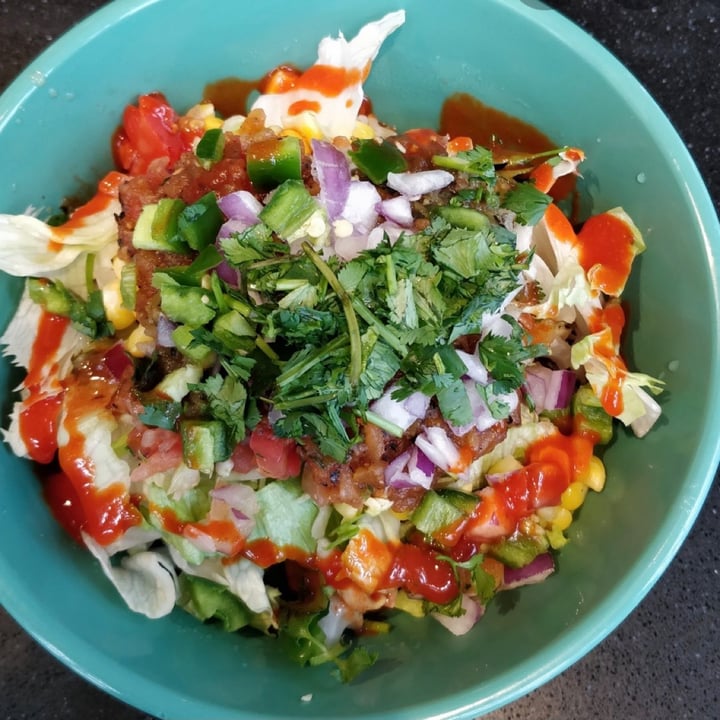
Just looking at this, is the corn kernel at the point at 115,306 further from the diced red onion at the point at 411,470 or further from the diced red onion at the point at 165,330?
the diced red onion at the point at 411,470

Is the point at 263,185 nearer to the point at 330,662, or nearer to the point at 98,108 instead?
the point at 98,108

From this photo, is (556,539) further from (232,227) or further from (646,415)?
(232,227)

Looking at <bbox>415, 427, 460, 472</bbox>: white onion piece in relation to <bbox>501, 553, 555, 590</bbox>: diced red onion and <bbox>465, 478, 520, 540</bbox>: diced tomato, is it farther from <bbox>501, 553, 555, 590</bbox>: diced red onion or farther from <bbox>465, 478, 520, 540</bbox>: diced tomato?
<bbox>501, 553, 555, 590</bbox>: diced red onion

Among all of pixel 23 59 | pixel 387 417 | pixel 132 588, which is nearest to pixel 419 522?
pixel 387 417

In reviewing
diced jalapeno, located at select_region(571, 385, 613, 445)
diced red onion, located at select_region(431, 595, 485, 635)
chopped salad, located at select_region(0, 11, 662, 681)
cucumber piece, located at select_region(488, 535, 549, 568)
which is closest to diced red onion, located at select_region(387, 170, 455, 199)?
chopped salad, located at select_region(0, 11, 662, 681)

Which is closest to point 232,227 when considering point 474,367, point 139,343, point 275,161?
point 275,161

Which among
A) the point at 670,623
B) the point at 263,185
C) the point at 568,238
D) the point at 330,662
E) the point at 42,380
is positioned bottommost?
the point at 670,623

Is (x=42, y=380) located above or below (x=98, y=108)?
below

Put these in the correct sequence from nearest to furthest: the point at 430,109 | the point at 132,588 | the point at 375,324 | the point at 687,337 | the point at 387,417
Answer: the point at 375,324, the point at 387,417, the point at 687,337, the point at 132,588, the point at 430,109
